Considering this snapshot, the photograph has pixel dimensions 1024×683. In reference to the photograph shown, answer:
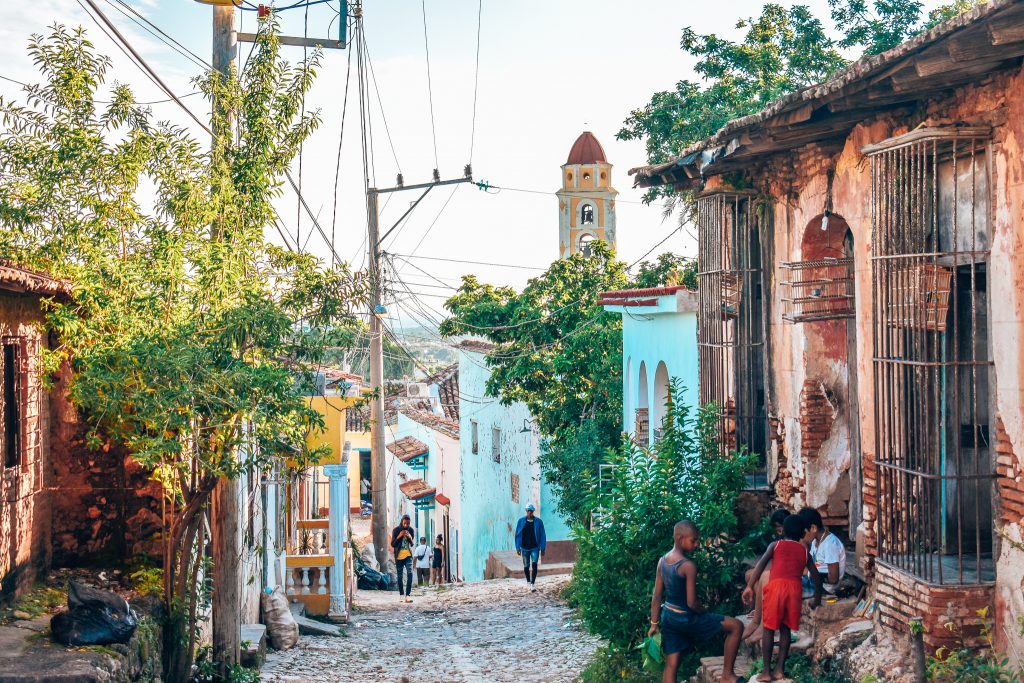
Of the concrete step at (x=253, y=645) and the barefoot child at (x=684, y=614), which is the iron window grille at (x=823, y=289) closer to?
the barefoot child at (x=684, y=614)

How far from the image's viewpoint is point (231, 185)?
380 inches

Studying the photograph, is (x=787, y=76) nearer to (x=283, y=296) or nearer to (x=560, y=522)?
(x=560, y=522)

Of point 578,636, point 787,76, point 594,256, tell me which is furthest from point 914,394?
point 594,256

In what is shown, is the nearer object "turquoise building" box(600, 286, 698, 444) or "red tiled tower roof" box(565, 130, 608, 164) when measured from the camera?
"turquoise building" box(600, 286, 698, 444)

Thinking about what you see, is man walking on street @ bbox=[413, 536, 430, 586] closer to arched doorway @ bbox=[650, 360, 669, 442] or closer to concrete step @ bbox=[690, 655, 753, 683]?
arched doorway @ bbox=[650, 360, 669, 442]

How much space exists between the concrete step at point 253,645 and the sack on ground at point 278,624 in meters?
0.47

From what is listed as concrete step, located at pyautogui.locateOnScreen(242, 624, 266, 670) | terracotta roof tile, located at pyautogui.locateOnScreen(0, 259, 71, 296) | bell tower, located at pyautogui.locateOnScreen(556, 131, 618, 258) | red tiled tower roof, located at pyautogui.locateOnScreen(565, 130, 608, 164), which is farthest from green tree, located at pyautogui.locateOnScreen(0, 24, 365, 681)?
red tiled tower roof, located at pyautogui.locateOnScreen(565, 130, 608, 164)

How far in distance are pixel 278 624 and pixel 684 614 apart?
807cm

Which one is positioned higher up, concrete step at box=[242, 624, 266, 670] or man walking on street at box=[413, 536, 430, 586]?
concrete step at box=[242, 624, 266, 670]

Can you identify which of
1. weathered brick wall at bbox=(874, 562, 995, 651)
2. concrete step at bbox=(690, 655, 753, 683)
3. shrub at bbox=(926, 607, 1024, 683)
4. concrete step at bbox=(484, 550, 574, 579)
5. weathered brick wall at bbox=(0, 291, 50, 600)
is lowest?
concrete step at bbox=(484, 550, 574, 579)

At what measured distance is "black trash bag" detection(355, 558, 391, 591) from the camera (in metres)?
23.6

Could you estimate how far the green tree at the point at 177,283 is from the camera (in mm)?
8703

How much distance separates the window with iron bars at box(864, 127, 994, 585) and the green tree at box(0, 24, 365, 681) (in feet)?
14.7

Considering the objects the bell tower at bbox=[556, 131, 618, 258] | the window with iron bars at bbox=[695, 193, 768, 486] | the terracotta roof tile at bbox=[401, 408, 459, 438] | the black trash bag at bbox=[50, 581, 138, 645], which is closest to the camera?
the black trash bag at bbox=[50, 581, 138, 645]
